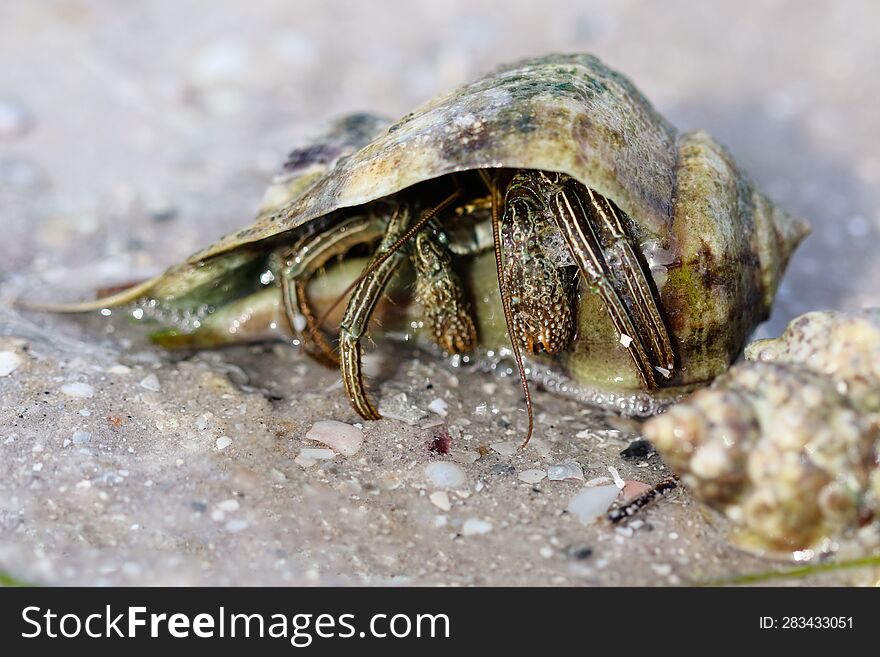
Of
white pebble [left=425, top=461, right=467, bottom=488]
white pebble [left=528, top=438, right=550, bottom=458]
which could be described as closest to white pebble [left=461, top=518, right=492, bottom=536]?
white pebble [left=425, top=461, right=467, bottom=488]

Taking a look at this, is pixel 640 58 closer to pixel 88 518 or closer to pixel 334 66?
pixel 334 66

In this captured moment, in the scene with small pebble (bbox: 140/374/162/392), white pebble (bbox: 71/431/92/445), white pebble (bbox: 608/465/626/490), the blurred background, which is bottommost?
white pebble (bbox: 608/465/626/490)

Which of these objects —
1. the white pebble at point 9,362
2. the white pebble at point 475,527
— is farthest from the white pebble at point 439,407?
the white pebble at point 9,362

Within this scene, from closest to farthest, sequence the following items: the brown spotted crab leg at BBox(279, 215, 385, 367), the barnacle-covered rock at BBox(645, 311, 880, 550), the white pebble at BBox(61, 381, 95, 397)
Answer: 1. the barnacle-covered rock at BBox(645, 311, 880, 550)
2. the white pebble at BBox(61, 381, 95, 397)
3. the brown spotted crab leg at BBox(279, 215, 385, 367)

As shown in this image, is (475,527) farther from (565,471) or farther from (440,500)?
(565,471)

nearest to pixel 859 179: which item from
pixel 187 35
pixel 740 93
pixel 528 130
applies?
pixel 740 93

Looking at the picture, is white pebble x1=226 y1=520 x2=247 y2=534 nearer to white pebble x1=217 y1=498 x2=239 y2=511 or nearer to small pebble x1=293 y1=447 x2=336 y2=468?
white pebble x1=217 y1=498 x2=239 y2=511

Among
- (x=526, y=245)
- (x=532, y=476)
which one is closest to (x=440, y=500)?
(x=532, y=476)
